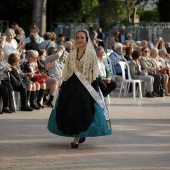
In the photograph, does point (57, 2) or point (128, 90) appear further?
point (57, 2)

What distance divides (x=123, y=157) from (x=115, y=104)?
30.3 feet

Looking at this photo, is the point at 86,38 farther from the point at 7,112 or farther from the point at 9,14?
the point at 9,14

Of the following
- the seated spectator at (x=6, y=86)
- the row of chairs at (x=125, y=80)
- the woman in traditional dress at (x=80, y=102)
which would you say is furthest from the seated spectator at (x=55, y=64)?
the woman in traditional dress at (x=80, y=102)

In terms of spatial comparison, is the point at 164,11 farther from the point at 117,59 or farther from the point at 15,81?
the point at 15,81

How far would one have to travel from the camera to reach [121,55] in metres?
23.6

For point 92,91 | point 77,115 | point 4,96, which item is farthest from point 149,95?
point 77,115

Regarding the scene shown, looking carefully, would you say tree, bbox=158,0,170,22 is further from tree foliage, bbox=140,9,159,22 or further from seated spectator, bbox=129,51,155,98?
seated spectator, bbox=129,51,155,98

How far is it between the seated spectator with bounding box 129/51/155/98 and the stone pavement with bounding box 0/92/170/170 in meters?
5.07

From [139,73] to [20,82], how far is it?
6.08 metres

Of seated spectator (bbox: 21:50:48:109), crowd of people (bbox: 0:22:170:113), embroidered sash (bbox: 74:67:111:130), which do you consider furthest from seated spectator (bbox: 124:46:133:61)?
embroidered sash (bbox: 74:67:111:130)

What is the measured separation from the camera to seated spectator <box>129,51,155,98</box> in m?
22.8

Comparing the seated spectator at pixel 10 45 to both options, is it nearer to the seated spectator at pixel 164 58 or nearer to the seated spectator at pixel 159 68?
the seated spectator at pixel 159 68

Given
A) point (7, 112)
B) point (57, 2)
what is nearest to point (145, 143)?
point (7, 112)

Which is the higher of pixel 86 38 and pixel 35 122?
pixel 86 38
